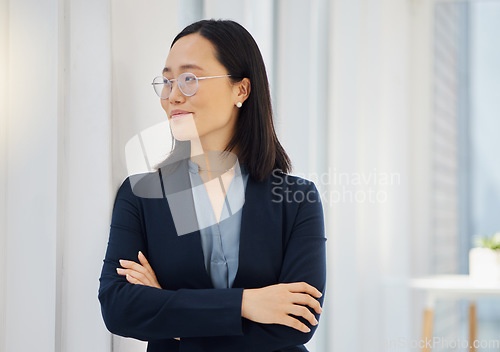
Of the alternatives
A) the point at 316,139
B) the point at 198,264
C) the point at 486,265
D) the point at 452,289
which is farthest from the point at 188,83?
the point at 486,265

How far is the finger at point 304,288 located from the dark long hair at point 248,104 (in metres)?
0.25

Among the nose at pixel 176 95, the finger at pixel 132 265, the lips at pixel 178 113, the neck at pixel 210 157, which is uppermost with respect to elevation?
the nose at pixel 176 95

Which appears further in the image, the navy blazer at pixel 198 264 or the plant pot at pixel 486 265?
the plant pot at pixel 486 265

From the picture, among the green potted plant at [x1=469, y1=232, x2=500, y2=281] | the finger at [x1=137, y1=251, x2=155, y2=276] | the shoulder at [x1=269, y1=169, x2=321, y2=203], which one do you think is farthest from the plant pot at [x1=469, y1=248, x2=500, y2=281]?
the finger at [x1=137, y1=251, x2=155, y2=276]

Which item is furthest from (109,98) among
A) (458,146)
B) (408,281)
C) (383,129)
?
(458,146)

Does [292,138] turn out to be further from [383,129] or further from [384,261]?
[384,261]

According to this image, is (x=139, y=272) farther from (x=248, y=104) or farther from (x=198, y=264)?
(x=248, y=104)

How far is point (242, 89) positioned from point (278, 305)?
0.47 metres

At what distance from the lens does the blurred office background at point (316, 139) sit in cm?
116

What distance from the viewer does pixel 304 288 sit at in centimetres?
115

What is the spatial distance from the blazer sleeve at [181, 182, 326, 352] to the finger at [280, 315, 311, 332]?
11 millimetres

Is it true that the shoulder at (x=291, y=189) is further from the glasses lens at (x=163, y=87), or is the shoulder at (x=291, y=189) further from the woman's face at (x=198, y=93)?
the glasses lens at (x=163, y=87)

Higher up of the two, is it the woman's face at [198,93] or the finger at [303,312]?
the woman's face at [198,93]

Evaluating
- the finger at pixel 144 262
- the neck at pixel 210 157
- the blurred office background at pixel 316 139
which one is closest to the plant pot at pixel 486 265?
the blurred office background at pixel 316 139
